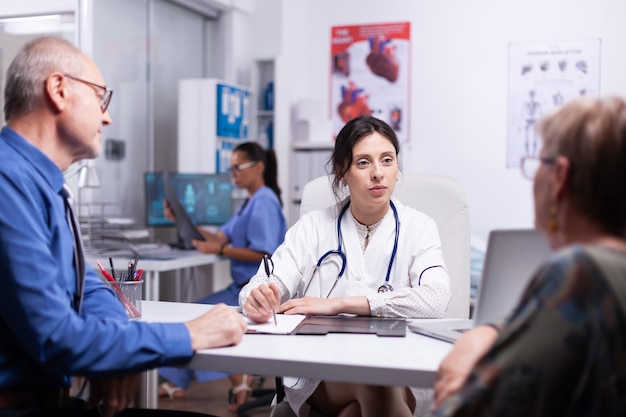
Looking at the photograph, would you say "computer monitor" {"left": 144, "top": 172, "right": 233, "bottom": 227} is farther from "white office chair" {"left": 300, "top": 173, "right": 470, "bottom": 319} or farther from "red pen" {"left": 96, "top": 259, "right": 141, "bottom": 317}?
"red pen" {"left": 96, "top": 259, "right": 141, "bottom": 317}

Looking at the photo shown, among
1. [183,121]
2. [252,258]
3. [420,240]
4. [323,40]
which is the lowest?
[252,258]

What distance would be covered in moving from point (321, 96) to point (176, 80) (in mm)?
1186

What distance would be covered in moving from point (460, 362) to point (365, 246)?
1000 millimetres

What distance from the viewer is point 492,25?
5.37 metres

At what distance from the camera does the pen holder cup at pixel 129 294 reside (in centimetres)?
168

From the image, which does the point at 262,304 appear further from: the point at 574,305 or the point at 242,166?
the point at 242,166

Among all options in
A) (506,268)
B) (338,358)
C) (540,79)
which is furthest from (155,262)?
(540,79)

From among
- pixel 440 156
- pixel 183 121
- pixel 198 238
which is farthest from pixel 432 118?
pixel 198 238

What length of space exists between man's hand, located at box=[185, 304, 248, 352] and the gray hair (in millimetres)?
543

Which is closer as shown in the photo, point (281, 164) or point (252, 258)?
point (252, 258)

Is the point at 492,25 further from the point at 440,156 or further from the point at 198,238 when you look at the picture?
the point at 198,238

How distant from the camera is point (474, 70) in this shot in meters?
5.41

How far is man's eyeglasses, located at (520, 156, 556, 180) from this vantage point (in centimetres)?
96

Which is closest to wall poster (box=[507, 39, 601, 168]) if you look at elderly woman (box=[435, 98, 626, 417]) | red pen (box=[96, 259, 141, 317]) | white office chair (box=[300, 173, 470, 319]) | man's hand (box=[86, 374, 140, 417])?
white office chair (box=[300, 173, 470, 319])
